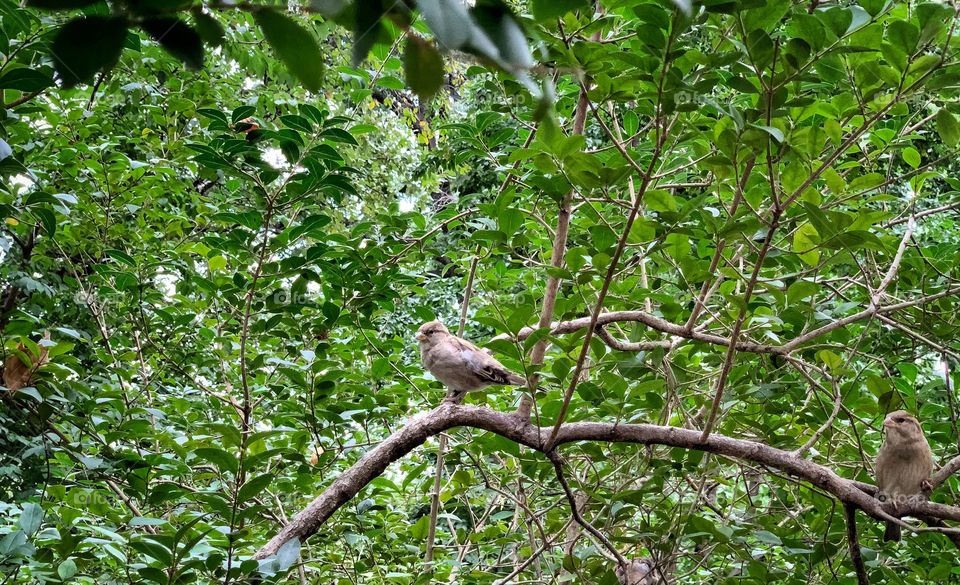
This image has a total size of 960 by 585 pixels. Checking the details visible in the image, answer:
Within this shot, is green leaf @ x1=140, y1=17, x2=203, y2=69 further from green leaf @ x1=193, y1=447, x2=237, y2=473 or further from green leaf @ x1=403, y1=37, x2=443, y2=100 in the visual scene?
green leaf @ x1=193, y1=447, x2=237, y2=473

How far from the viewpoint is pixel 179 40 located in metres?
0.58

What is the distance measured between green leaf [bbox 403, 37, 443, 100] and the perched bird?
2.52 meters

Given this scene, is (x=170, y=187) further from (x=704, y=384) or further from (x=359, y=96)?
(x=704, y=384)

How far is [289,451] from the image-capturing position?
257 centimetres

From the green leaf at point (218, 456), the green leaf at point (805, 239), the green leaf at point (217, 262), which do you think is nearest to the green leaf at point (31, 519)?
the green leaf at point (218, 456)

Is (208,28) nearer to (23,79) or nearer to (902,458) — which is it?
(23,79)

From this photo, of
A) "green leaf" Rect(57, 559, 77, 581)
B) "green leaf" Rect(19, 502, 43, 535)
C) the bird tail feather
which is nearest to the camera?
"green leaf" Rect(57, 559, 77, 581)

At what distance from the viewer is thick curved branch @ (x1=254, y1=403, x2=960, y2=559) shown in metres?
2.27

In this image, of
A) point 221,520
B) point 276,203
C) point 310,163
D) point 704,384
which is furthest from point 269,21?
point 704,384

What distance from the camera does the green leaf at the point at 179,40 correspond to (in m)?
0.56

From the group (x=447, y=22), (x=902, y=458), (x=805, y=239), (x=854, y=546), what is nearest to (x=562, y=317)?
(x=805, y=239)

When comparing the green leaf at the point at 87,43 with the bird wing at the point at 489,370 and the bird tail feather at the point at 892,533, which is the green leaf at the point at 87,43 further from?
the bird tail feather at the point at 892,533

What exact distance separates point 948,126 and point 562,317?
121 cm

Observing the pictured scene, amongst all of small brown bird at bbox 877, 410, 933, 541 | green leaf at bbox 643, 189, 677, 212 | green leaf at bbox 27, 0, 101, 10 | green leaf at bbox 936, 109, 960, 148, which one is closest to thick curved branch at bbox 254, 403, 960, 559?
small brown bird at bbox 877, 410, 933, 541
